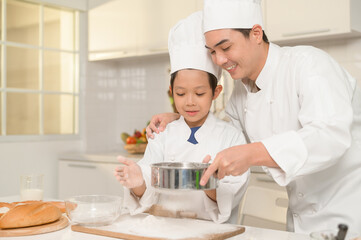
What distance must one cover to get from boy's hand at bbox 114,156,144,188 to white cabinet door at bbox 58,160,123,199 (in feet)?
6.31

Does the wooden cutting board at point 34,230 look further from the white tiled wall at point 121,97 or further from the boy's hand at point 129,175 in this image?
the white tiled wall at point 121,97

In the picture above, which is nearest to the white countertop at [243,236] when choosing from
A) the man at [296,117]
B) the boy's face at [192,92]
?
the man at [296,117]

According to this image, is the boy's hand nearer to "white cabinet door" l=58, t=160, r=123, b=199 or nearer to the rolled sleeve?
the rolled sleeve

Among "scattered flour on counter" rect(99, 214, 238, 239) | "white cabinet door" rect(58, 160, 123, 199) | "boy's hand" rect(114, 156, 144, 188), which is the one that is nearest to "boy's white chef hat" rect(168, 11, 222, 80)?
"boy's hand" rect(114, 156, 144, 188)

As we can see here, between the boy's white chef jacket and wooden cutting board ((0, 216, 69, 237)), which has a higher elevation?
the boy's white chef jacket

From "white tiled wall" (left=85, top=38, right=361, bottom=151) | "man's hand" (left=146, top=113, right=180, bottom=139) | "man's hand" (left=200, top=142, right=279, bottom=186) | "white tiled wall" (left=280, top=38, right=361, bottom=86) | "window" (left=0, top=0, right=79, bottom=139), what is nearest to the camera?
"man's hand" (left=200, top=142, right=279, bottom=186)

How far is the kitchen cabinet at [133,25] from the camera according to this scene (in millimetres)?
3406

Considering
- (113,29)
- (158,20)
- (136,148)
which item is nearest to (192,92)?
(136,148)

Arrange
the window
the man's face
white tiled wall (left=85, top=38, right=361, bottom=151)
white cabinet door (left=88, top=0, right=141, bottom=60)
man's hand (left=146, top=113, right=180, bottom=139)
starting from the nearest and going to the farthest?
1. the man's face
2. man's hand (left=146, top=113, right=180, bottom=139)
3. the window
4. white cabinet door (left=88, top=0, right=141, bottom=60)
5. white tiled wall (left=85, top=38, right=361, bottom=151)

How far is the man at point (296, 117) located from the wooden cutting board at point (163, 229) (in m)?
0.17

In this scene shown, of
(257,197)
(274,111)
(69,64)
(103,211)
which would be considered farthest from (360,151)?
(69,64)

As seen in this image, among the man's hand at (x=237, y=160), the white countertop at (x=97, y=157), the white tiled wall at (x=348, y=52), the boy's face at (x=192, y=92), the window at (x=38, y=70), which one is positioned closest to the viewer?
the man's hand at (x=237, y=160)

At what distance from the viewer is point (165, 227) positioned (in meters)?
1.31

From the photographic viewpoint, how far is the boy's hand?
138 centimetres
